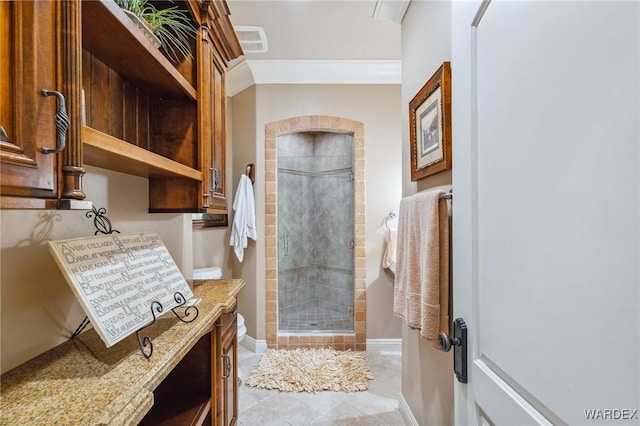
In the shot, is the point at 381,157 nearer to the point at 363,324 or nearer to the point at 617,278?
the point at 363,324

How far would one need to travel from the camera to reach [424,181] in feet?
5.00

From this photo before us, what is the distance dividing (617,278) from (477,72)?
60 centimetres

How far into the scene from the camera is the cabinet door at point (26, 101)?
54 centimetres

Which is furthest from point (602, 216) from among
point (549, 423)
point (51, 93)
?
point (51, 93)

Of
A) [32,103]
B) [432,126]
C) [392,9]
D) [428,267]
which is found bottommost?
[428,267]

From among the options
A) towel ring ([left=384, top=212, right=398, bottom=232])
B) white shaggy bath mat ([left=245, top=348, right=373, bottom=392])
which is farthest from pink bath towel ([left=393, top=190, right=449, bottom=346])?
towel ring ([left=384, top=212, right=398, bottom=232])

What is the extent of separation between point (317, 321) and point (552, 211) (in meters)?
3.40

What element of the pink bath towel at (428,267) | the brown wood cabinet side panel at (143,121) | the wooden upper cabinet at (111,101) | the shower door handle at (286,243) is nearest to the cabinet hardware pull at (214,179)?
the wooden upper cabinet at (111,101)

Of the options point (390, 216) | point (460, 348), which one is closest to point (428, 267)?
point (460, 348)

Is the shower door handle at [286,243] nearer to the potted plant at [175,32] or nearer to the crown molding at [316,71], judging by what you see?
the crown molding at [316,71]

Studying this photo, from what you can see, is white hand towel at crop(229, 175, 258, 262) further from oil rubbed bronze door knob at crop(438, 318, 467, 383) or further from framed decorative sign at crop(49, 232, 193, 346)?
oil rubbed bronze door knob at crop(438, 318, 467, 383)

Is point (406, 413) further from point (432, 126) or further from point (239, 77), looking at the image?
point (239, 77)

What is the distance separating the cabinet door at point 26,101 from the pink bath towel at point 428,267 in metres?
1.21

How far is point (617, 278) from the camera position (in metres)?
0.41
